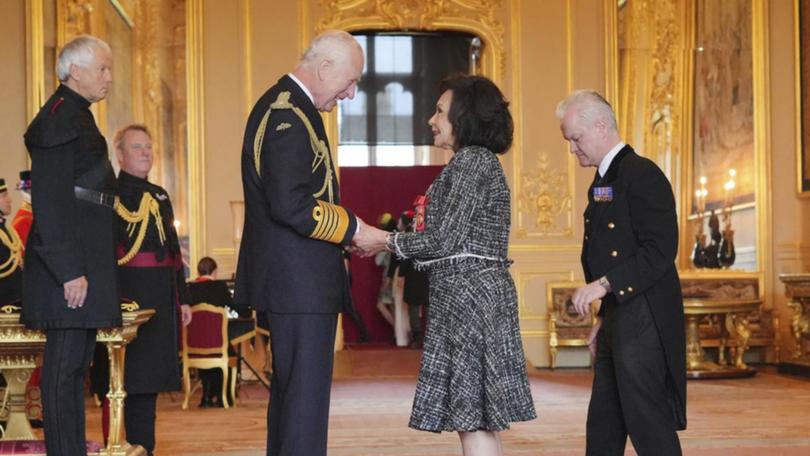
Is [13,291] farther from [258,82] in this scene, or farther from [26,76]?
[258,82]

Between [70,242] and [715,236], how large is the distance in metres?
8.34

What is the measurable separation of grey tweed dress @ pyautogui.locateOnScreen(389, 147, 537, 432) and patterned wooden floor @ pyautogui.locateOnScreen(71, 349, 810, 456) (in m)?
2.20

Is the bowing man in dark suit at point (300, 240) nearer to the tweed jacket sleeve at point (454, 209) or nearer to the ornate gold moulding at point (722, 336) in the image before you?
the tweed jacket sleeve at point (454, 209)

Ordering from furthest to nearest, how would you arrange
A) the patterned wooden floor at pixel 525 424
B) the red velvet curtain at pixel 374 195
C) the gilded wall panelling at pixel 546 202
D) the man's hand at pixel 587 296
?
the red velvet curtain at pixel 374 195 → the gilded wall panelling at pixel 546 202 → the patterned wooden floor at pixel 525 424 → the man's hand at pixel 587 296

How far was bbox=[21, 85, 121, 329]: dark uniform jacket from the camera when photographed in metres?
4.00

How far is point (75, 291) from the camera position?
13.2ft

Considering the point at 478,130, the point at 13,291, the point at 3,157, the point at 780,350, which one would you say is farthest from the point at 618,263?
the point at 780,350

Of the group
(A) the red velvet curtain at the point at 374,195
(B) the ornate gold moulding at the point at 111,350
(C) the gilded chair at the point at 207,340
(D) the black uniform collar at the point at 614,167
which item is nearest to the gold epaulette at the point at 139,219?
(B) the ornate gold moulding at the point at 111,350

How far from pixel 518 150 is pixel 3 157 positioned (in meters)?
5.00

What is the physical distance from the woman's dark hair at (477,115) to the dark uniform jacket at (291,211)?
45 cm

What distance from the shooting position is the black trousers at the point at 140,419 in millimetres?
4848

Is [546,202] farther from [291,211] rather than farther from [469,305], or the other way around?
[291,211]

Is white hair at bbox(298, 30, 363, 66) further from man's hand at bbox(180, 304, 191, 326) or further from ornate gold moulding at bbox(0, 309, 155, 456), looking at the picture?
man's hand at bbox(180, 304, 191, 326)

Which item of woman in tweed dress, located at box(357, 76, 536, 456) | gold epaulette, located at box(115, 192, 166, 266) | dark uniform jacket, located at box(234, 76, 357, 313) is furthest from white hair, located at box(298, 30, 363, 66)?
gold epaulette, located at box(115, 192, 166, 266)
